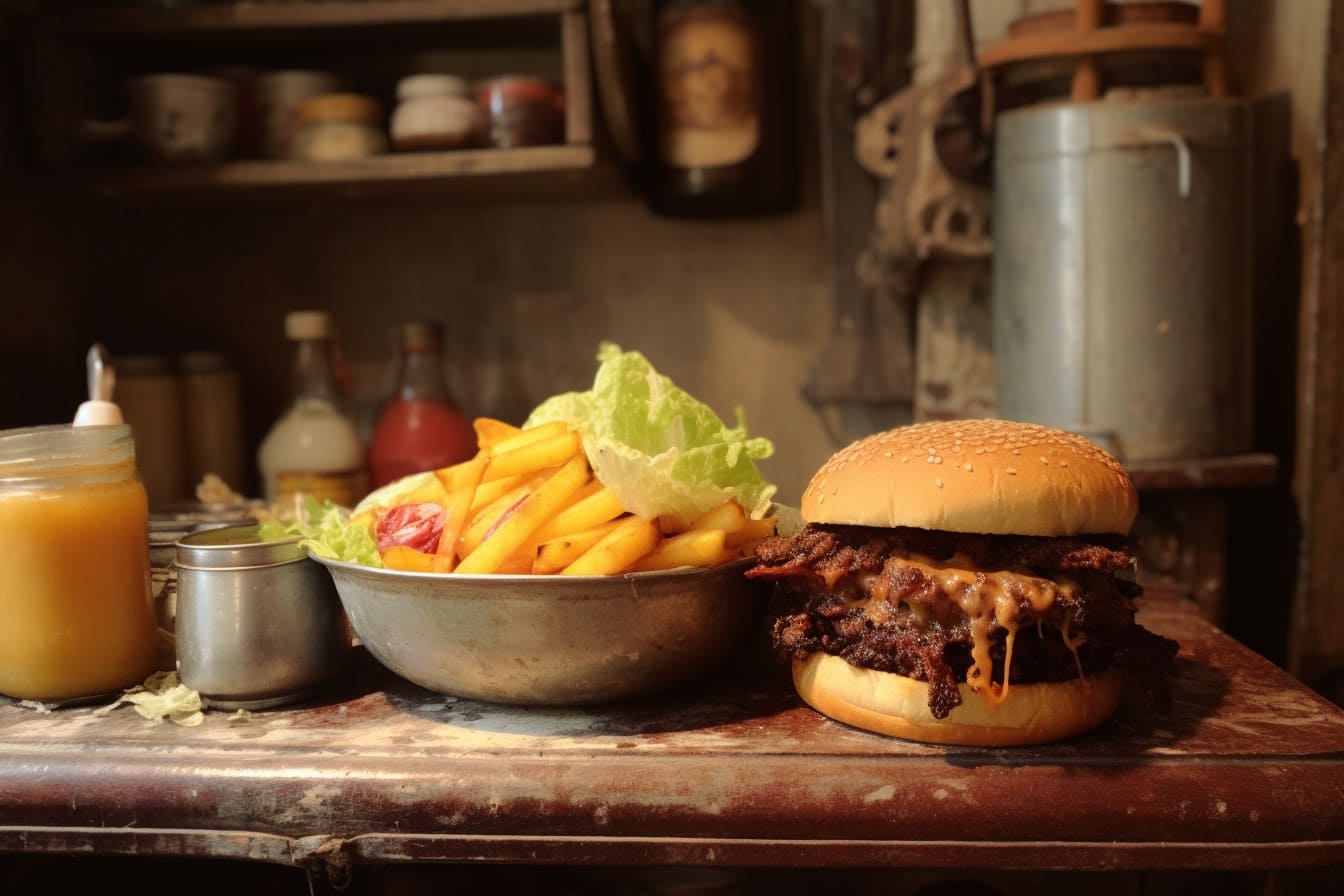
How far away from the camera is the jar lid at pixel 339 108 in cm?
231

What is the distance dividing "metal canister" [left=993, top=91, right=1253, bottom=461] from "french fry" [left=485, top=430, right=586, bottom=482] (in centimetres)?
122

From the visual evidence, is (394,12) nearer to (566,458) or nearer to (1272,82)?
(566,458)

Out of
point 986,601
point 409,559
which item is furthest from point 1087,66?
point 409,559

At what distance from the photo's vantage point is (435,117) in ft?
7.47

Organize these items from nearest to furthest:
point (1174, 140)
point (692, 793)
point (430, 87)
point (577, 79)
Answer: point (692, 793)
point (1174, 140)
point (577, 79)
point (430, 87)

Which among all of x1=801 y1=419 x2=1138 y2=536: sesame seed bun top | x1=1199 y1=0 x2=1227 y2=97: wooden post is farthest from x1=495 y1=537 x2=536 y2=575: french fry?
x1=1199 y1=0 x2=1227 y2=97: wooden post

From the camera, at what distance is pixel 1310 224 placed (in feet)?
6.73

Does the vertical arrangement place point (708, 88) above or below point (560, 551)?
above

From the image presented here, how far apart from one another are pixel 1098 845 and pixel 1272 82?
1882 millimetres

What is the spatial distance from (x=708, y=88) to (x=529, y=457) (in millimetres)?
1411

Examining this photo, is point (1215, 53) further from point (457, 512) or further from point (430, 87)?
point (457, 512)

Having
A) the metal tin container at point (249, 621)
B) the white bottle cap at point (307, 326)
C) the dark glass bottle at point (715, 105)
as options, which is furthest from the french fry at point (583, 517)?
the white bottle cap at point (307, 326)

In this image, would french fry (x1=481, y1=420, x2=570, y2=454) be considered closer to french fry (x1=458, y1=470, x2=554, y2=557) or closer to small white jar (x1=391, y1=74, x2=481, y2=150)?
french fry (x1=458, y1=470, x2=554, y2=557)

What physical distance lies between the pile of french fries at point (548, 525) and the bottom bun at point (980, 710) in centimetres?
22
